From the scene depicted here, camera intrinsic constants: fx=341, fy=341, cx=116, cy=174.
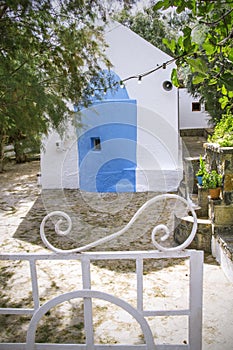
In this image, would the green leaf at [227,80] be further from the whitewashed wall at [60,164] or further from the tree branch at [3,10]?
the whitewashed wall at [60,164]

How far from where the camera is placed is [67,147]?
8.12 m

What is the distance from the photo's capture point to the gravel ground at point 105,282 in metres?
2.77

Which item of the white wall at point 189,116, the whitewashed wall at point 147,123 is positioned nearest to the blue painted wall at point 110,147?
the whitewashed wall at point 147,123

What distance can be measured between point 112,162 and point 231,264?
5018 mm

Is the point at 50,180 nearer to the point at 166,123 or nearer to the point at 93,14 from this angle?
the point at 166,123

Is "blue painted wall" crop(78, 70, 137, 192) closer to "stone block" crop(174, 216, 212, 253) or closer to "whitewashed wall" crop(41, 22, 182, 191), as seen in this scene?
"whitewashed wall" crop(41, 22, 182, 191)

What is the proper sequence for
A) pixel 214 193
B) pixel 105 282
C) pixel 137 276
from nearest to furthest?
pixel 137 276 → pixel 105 282 → pixel 214 193

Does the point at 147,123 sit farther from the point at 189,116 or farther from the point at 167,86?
the point at 189,116

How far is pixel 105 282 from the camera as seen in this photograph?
3695mm

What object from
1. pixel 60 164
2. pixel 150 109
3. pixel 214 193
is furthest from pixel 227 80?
pixel 60 164

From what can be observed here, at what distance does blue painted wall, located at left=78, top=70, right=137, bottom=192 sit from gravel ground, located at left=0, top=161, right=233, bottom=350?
3.84ft

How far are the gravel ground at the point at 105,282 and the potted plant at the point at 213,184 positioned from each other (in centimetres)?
86

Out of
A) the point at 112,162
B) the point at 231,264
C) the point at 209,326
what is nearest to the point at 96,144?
the point at 112,162

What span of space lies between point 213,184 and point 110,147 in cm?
407
